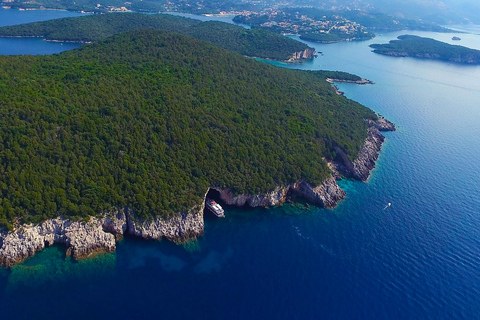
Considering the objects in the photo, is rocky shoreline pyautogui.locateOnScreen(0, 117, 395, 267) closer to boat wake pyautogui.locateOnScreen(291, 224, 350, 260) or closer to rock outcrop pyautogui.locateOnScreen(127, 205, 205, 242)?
rock outcrop pyautogui.locateOnScreen(127, 205, 205, 242)

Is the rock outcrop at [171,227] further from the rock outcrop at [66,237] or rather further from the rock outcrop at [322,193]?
the rock outcrop at [322,193]

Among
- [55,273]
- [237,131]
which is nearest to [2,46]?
[237,131]

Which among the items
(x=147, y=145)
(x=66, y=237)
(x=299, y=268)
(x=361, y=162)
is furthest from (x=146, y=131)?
(x=361, y=162)

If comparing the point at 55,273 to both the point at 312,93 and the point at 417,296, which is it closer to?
the point at 417,296

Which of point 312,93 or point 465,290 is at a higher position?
point 312,93

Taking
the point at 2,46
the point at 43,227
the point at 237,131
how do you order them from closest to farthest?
the point at 43,227
the point at 237,131
the point at 2,46

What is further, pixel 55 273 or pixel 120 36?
pixel 120 36

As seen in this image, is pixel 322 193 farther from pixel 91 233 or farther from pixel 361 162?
pixel 91 233
